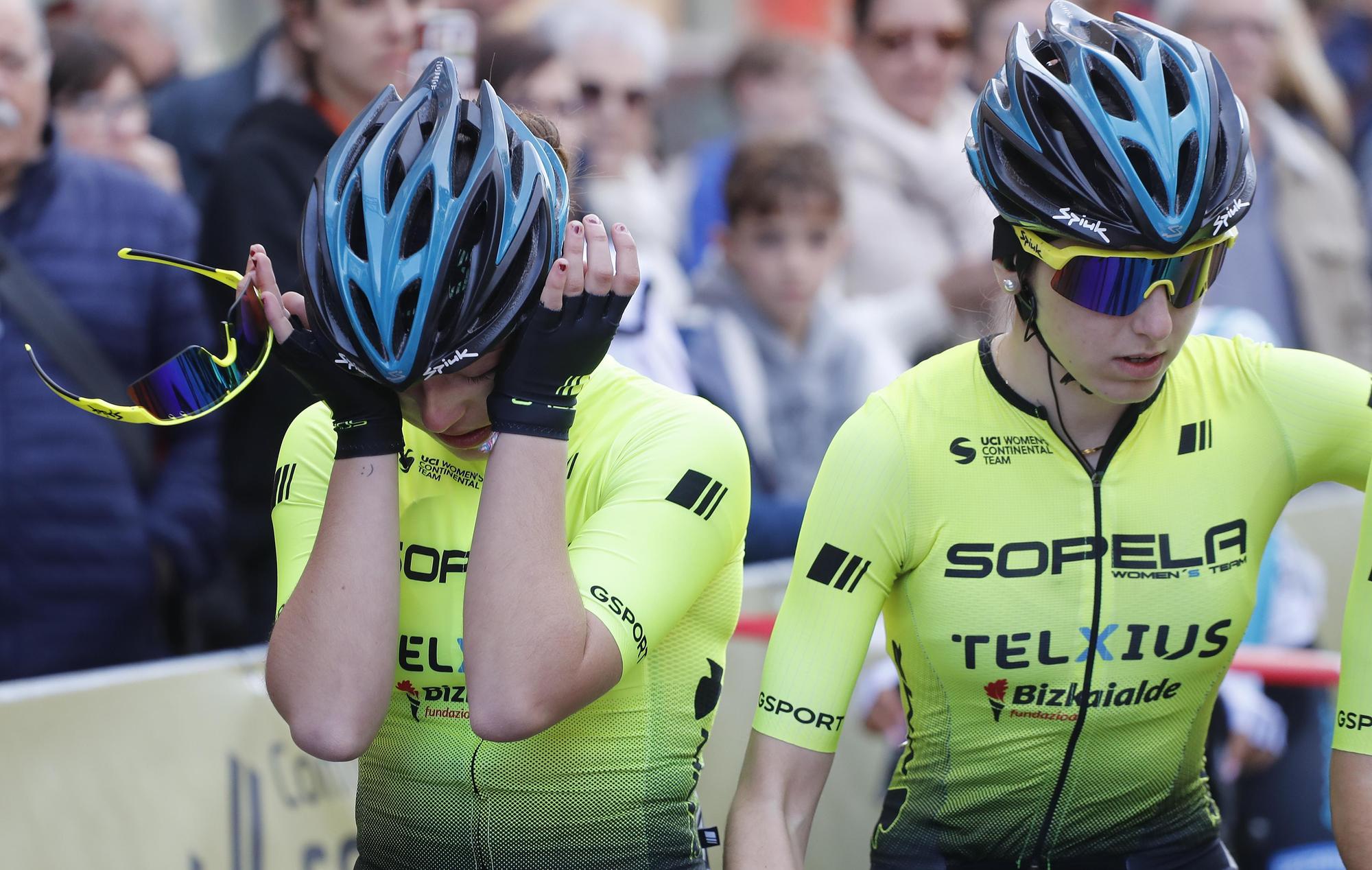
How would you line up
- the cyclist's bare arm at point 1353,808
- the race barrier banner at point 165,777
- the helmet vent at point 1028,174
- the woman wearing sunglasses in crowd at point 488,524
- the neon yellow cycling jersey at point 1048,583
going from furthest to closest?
the race barrier banner at point 165,777
the neon yellow cycling jersey at point 1048,583
the helmet vent at point 1028,174
the cyclist's bare arm at point 1353,808
the woman wearing sunglasses in crowd at point 488,524

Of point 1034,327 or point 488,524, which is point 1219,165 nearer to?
→ point 1034,327

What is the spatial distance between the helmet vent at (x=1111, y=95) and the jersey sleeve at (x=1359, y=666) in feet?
2.83

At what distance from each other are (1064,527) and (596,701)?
1003 millimetres

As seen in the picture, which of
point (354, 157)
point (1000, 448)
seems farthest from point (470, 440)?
point (1000, 448)

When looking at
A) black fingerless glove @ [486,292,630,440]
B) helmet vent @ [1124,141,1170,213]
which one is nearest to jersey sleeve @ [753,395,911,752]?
black fingerless glove @ [486,292,630,440]

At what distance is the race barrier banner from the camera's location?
15.1 ft

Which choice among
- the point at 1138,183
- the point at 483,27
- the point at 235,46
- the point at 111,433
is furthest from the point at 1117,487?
the point at 235,46

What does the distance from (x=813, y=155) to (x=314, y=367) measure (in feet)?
13.9

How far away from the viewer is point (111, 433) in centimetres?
537

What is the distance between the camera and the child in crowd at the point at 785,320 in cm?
662

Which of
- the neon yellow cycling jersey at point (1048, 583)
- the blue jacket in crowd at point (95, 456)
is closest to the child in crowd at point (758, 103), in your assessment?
the blue jacket in crowd at point (95, 456)

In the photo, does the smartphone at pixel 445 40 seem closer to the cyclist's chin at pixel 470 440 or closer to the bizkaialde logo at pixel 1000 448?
the cyclist's chin at pixel 470 440

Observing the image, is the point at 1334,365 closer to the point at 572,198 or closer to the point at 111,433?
the point at 572,198

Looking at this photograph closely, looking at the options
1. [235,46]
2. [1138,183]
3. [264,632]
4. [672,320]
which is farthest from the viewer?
[235,46]
